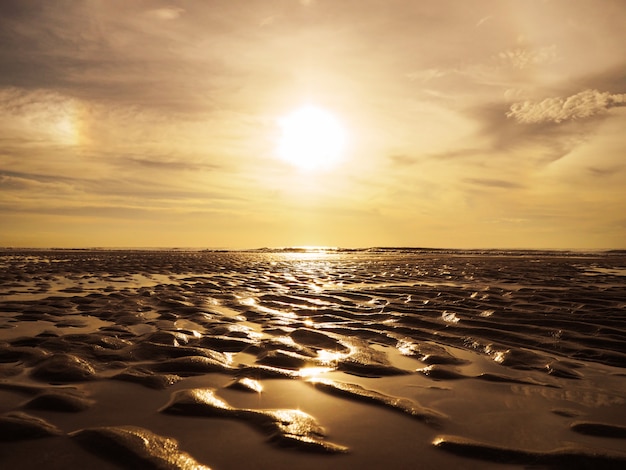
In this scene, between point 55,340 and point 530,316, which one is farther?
point 530,316

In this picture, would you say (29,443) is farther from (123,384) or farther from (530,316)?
(530,316)

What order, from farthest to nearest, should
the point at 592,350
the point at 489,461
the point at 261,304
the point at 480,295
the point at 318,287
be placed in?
the point at 318,287
the point at 480,295
the point at 261,304
the point at 592,350
the point at 489,461

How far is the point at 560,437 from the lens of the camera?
298cm

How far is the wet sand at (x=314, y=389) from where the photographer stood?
9.03 feet

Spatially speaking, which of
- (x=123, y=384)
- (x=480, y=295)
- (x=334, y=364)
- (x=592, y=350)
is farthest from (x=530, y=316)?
(x=123, y=384)

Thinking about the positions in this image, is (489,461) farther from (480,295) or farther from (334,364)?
(480,295)

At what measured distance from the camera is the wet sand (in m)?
2.75

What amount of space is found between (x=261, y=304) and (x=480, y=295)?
19.2ft

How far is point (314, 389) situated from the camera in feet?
13.3

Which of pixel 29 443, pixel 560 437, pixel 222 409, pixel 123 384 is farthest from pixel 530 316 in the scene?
pixel 29 443

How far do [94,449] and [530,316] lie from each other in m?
7.59

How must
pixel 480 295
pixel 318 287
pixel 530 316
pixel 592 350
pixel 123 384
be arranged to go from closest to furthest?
1. pixel 123 384
2. pixel 592 350
3. pixel 530 316
4. pixel 480 295
5. pixel 318 287

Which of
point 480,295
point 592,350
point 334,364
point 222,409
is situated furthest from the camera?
point 480,295

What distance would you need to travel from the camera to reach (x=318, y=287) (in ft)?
45.1
